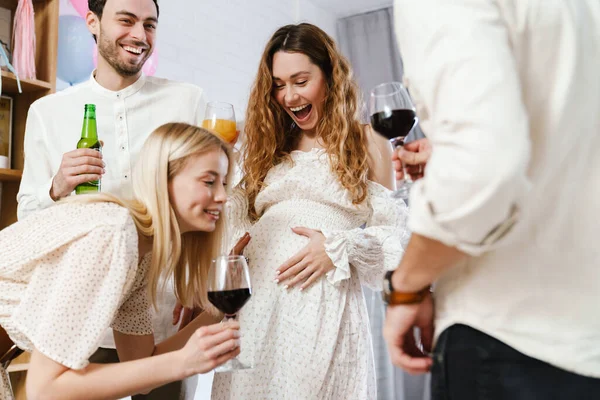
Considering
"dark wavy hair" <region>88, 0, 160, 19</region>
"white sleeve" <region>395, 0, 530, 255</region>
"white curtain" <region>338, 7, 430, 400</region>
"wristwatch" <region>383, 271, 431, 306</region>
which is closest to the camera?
"white sleeve" <region>395, 0, 530, 255</region>

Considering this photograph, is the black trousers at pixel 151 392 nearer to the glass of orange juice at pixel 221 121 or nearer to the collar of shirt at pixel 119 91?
the glass of orange juice at pixel 221 121

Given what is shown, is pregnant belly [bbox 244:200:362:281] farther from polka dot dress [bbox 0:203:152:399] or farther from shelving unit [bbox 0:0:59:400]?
shelving unit [bbox 0:0:59:400]

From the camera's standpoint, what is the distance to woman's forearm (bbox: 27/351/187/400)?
109 centimetres

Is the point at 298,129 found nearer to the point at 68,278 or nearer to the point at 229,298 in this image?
the point at 229,298

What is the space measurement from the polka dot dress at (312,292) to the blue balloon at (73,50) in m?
1.27

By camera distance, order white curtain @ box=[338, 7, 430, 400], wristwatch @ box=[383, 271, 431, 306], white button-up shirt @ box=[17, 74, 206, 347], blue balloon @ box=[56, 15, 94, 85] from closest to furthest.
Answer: wristwatch @ box=[383, 271, 431, 306] < white button-up shirt @ box=[17, 74, 206, 347] < blue balloon @ box=[56, 15, 94, 85] < white curtain @ box=[338, 7, 430, 400]

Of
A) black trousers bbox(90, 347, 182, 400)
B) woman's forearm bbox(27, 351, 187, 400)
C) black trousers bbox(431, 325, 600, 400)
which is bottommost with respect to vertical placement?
black trousers bbox(90, 347, 182, 400)

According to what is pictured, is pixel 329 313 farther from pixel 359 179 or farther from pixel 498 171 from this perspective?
pixel 498 171

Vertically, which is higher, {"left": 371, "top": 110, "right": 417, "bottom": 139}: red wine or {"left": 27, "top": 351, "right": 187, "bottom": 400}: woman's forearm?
{"left": 371, "top": 110, "right": 417, "bottom": 139}: red wine

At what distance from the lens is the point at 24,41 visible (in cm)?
231

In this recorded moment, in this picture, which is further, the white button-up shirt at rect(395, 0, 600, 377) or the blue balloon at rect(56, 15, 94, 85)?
the blue balloon at rect(56, 15, 94, 85)

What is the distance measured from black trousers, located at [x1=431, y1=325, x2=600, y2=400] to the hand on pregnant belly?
2.74 ft

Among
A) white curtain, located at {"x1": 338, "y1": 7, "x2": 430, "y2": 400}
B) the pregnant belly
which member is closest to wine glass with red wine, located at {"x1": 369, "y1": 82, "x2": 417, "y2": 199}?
the pregnant belly

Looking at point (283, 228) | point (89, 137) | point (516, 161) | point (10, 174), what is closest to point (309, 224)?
point (283, 228)
